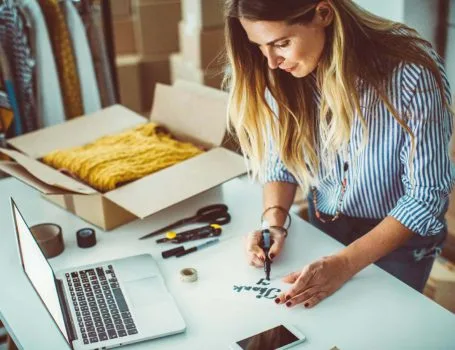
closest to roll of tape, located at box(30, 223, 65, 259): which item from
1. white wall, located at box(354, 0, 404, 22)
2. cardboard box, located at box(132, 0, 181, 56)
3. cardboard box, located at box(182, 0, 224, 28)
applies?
white wall, located at box(354, 0, 404, 22)

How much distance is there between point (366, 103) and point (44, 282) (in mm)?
801

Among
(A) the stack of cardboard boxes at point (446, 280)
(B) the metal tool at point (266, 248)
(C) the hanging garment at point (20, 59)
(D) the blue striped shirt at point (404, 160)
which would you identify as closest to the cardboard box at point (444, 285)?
(A) the stack of cardboard boxes at point (446, 280)

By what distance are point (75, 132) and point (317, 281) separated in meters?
1.04

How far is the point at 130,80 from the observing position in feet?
13.3

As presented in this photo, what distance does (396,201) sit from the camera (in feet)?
4.85

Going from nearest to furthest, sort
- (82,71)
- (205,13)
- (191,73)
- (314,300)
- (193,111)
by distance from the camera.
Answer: (314,300) < (193,111) < (82,71) < (205,13) < (191,73)

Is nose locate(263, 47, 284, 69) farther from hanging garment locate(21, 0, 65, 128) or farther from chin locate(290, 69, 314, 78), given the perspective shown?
hanging garment locate(21, 0, 65, 128)

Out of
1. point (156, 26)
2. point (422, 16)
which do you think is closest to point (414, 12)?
point (422, 16)

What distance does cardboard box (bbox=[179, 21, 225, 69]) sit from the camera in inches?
139

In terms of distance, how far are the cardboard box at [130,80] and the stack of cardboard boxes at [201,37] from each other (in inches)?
17.2

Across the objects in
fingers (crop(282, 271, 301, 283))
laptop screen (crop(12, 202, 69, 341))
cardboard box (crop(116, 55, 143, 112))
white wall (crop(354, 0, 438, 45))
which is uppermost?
white wall (crop(354, 0, 438, 45))

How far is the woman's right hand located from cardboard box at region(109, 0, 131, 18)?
2.84 metres

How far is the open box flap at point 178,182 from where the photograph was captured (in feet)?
5.02

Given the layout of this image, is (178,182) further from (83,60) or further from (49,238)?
(83,60)
